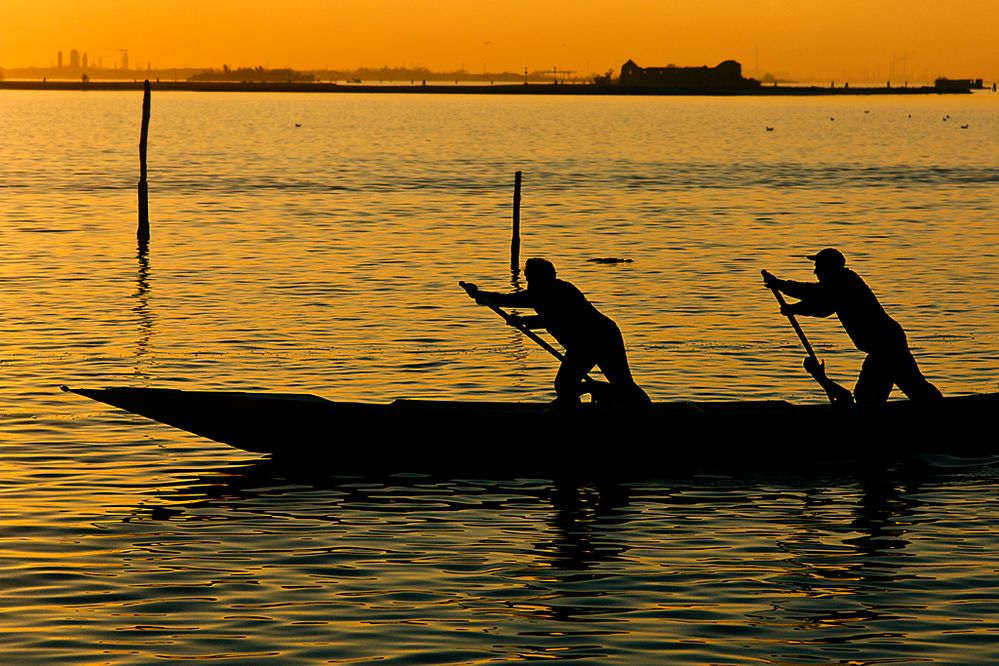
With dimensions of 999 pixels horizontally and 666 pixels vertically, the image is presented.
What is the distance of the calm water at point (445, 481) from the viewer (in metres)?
11.2

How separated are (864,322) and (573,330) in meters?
2.95

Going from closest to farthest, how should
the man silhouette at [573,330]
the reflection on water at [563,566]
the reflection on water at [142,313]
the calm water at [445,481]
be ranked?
the reflection on water at [563,566], the calm water at [445,481], the man silhouette at [573,330], the reflection on water at [142,313]

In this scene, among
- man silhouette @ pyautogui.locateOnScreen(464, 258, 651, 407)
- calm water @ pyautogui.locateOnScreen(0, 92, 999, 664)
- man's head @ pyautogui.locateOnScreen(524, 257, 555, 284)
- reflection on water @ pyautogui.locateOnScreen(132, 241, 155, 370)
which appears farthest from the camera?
reflection on water @ pyautogui.locateOnScreen(132, 241, 155, 370)

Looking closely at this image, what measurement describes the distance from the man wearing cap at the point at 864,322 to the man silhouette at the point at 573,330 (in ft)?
5.90

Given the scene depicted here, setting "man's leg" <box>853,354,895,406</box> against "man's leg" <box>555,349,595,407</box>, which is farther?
"man's leg" <box>853,354,895,406</box>

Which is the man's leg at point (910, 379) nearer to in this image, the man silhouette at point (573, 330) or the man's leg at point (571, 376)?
the man silhouette at point (573, 330)

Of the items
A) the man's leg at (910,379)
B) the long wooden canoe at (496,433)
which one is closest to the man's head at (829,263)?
the man's leg at (910,379)

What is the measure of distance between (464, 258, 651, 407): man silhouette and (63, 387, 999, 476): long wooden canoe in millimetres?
231

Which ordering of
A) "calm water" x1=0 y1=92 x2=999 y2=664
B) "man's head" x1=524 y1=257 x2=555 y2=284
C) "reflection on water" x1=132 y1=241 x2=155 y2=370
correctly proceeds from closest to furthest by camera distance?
"calm water" x1=0 y1=92 x2=999 y2=664, "man's head" x1=524 y1=257 x2=555 y2=284, "reflection on water" x1=132 y1=241 x2=155 y2=370

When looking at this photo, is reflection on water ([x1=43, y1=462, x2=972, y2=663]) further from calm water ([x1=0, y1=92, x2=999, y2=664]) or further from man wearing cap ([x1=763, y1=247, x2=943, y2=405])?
man wearing cap ([x1=763, y1=247, x2=943, y2=405])

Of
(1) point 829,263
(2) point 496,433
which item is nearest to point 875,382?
(1) point 829,263

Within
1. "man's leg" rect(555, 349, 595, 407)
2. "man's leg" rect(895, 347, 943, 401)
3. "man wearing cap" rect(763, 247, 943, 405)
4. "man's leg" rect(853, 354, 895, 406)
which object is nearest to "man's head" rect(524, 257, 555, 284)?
"man's leg" rect(555, 349, 595, 407)

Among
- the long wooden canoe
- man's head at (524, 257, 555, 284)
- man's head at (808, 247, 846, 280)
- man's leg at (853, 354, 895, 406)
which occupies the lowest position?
the long wooden canoe

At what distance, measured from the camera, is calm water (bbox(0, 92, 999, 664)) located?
11219mm
